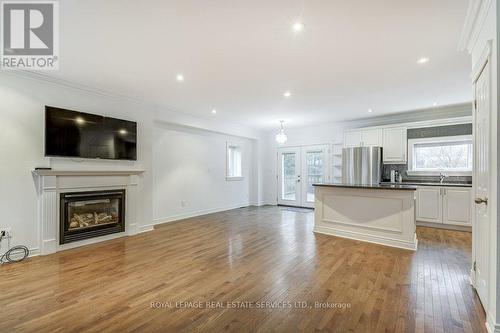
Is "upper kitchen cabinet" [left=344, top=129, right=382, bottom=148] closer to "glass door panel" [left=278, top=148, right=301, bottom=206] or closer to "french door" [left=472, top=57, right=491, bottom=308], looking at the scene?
"glass door panel" [left=278, top=148, right=301, bottom=206]

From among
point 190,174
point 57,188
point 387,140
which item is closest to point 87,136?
point 57,188

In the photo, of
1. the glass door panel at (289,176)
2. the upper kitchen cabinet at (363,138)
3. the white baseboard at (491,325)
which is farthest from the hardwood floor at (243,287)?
the glass door panel at (289,176)

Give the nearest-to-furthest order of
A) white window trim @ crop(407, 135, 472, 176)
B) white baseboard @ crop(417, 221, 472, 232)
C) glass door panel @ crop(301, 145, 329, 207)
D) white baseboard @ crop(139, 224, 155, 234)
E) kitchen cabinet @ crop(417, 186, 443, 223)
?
1. white baseboard @ crop(139, 224, 155, 234)
2. white baseboard @ crop(417, 221, 472, 232)
3. kitchen cabinet @ crop(417, 186, 443, 223)
4. white window trim @ crop(407, 135, 472, 176)
5. glass door panel @ crop(301, 145, 329, 207)

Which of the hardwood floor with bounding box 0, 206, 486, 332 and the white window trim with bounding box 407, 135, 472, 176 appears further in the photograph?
the white window trim with bounding box 407, 135, 472, 176

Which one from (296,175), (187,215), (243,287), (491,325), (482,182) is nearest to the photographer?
(491,325)

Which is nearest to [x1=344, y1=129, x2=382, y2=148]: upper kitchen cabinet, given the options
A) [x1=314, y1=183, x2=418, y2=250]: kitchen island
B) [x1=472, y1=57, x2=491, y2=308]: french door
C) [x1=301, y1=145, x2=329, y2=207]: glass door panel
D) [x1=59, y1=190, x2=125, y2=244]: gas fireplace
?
[x1=301, y1=145, x2=329, y2=207]: glass door panel

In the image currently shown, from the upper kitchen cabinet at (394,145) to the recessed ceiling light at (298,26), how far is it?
15.6 ft

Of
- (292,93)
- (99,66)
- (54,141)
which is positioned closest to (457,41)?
(292,93)

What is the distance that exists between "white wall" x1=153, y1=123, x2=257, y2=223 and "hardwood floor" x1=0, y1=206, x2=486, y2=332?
178 cm

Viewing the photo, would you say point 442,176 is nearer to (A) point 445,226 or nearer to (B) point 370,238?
(A) point 445,226

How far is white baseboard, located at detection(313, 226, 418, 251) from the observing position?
3.83 meters

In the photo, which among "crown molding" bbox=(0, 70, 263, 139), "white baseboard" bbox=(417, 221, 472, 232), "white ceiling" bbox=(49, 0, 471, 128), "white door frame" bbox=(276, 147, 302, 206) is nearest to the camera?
"white ceiling" bbox=(49, 0, 471, 128)

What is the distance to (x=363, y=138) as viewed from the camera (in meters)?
6.43

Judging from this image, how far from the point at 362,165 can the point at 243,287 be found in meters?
4.76
